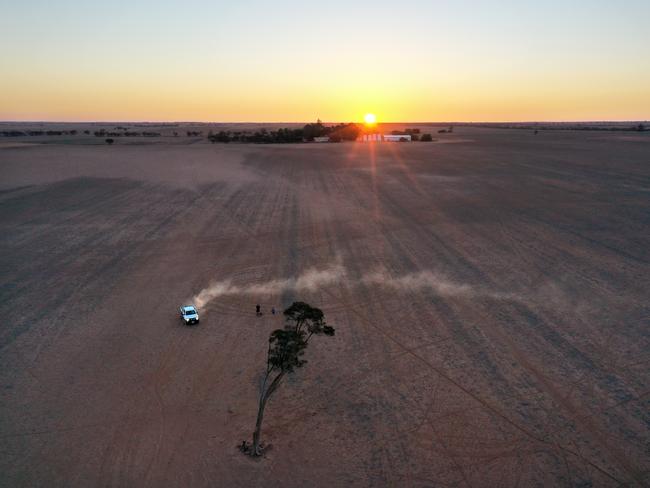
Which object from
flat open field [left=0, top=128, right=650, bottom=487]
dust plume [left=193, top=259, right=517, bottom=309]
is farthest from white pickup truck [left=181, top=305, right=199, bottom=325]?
dust plume [left=193, top=259, right=517, bottom=309]

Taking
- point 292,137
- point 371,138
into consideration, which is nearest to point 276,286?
point 292,137

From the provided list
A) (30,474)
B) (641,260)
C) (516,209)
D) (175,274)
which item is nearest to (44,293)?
(175,274)

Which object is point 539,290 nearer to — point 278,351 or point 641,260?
point 641,260

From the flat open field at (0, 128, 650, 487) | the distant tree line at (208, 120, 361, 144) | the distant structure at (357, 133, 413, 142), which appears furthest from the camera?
the distant structure at (357, 133, 413, 142)

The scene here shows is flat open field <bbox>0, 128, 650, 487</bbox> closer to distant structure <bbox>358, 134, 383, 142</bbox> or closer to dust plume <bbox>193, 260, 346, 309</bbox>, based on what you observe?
dust plume <bbox>193, 260, 346, 309</bbox>

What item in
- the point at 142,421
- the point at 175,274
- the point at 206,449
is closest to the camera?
the point at 206,449
